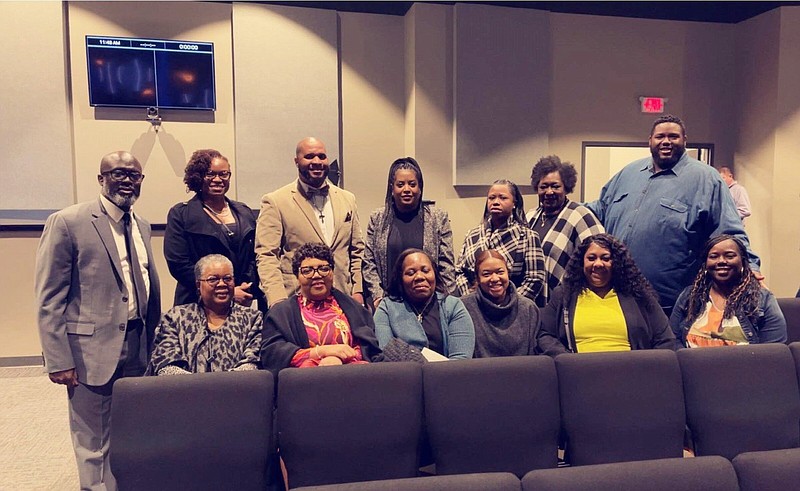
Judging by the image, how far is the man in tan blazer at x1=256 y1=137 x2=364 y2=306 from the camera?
107 inches

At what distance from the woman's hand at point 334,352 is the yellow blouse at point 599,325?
0.98 metres

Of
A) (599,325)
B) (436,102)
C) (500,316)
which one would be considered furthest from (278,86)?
(599,325)

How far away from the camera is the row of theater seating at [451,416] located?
1.78 meters

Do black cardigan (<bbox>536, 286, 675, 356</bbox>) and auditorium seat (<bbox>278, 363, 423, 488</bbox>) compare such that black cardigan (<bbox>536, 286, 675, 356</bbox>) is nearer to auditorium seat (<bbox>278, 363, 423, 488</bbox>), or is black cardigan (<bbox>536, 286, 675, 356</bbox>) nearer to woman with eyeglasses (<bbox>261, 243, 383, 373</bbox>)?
woman with eyeglasses (<bbox>261, 243, 383, 373</bbox>)

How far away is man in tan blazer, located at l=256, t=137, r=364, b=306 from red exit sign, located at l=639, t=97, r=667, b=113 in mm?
3800

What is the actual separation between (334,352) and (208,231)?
90 cm

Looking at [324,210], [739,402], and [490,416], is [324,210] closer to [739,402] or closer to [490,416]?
[490,416]

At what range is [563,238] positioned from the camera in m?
2.87

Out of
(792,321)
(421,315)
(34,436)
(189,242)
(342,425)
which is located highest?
(189,242)

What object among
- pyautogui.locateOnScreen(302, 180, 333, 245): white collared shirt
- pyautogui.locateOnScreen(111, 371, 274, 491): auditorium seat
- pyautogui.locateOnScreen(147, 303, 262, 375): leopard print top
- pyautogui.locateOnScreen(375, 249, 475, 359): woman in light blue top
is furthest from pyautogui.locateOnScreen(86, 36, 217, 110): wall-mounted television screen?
pyautogui.locateOnScreen(111, 371, 274, 491): auditorium seat

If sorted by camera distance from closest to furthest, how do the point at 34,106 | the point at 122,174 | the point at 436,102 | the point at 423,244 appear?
the point at 122,174, the point at 423,244, the point at 34,106, the point at 436,102

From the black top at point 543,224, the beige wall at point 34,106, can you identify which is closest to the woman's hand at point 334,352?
the black top at point 543,224

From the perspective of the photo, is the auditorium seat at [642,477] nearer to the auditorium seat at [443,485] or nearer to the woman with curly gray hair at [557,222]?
the auditorium seat at [443,485]

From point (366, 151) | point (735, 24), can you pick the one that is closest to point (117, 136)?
point (366, 151)
